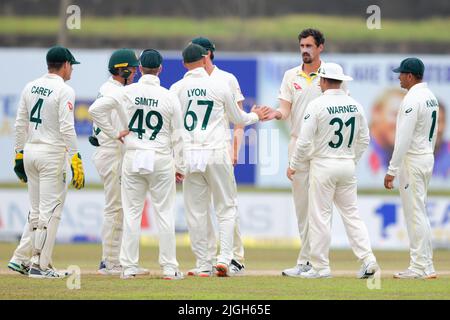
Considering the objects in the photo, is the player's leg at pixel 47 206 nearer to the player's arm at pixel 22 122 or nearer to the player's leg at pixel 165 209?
the player's arm at pixel 22 122

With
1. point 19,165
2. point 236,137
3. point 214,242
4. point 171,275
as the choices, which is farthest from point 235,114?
point 19,165

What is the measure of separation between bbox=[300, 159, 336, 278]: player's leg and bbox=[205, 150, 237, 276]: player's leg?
962 millimetres

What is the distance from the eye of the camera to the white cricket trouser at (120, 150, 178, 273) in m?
13.6

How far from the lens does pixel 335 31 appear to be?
98.9 ft

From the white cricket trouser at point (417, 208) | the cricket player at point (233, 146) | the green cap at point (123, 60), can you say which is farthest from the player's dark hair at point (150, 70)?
the white cricket trouser at point (417, 208)

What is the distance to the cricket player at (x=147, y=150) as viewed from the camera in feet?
44.5

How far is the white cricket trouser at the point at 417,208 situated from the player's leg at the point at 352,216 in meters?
0.57

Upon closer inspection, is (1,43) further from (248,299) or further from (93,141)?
(248,299)

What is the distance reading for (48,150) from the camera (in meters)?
14.1

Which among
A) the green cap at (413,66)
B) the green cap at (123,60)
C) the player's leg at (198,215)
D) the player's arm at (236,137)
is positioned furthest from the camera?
the player's arm at (236,137)

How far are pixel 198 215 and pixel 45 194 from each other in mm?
1833

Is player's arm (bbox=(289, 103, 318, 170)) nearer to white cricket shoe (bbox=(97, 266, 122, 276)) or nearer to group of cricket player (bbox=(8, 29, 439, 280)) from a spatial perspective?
group of cricket player (bbox=(8, 29, 439, 280))

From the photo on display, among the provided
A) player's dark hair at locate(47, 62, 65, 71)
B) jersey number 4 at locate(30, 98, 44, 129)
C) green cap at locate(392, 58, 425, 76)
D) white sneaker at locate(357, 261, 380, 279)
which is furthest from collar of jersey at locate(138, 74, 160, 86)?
white sneaker at locate(357, 261, 380, 279)
